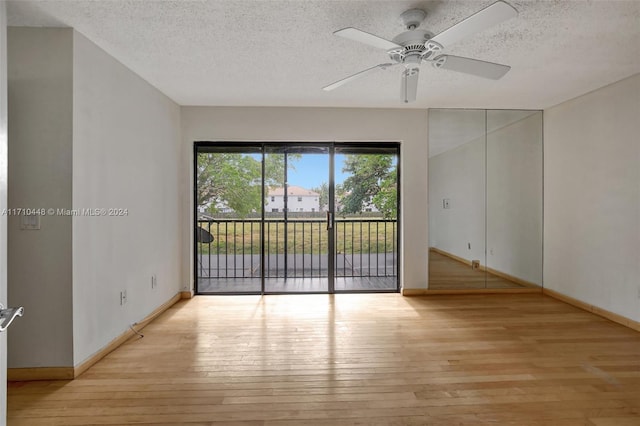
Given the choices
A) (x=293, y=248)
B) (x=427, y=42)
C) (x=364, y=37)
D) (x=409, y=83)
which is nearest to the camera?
(x=364, y=37)

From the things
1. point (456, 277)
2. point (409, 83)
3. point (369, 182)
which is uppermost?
point (409, 83)

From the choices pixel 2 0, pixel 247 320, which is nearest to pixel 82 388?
pixel 247 320

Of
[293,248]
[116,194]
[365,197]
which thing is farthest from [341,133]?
[116,194]

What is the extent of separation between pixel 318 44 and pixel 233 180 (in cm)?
226

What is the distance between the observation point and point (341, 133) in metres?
4.07

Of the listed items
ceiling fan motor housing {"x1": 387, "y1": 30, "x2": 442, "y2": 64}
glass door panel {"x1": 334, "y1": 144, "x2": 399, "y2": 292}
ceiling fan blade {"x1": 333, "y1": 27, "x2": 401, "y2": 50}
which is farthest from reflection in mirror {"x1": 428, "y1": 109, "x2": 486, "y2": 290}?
ceiling fan blade {"x1": 333, "y1": 27, "x2": 401, "y2": 50}

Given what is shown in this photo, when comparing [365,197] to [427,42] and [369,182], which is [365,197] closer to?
[369,182]

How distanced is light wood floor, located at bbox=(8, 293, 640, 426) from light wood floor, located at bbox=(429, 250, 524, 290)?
0.75 m

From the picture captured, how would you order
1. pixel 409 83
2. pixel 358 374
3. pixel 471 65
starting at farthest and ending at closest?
pixel 409 83, pixel 358 374, pixel 471 65

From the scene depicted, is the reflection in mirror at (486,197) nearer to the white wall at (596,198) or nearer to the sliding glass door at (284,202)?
the white wall at (596,198)

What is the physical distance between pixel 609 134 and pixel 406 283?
8.70 feet

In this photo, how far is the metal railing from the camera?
4.19 m

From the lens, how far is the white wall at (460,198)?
4.15m

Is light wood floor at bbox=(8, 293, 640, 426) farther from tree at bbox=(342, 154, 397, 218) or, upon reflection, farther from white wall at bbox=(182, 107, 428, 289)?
tree at bbox=(342, 154, 397, 218)
